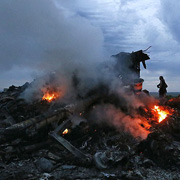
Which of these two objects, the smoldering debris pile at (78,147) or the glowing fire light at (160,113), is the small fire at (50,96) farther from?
the glowing fire light at (160,113)

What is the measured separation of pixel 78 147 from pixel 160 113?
6427 mm

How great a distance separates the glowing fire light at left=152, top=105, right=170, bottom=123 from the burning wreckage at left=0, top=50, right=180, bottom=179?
0.07 metres

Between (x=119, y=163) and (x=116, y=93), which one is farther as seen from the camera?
(x=116, y=93)

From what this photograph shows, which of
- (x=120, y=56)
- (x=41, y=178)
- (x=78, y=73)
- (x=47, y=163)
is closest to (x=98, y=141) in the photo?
(x=47, y=163)

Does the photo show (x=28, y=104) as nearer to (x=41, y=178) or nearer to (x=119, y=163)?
(x=41, y=178)

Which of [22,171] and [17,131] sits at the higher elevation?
[17,131]

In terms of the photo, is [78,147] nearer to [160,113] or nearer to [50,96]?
[50,96]

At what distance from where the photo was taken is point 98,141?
30.7 ft

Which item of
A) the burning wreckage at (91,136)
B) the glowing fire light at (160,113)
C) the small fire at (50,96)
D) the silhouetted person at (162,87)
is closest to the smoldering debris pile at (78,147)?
the burning wreckage at (91,136)

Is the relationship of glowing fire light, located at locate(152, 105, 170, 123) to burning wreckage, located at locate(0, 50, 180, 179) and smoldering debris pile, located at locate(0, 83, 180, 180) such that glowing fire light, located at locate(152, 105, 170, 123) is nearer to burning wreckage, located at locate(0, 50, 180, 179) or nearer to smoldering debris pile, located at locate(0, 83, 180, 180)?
burning wreckage, located at locate(0, 50, 180, 179)

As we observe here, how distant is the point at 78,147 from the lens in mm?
8852

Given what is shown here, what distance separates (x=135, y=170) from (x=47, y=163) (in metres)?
3.45

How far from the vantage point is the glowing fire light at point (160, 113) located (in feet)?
36.9

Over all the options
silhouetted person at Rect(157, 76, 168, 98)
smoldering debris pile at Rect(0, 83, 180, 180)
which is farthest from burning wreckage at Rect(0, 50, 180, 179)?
silhouetted person at Rect(157, 76, 168, 98)
